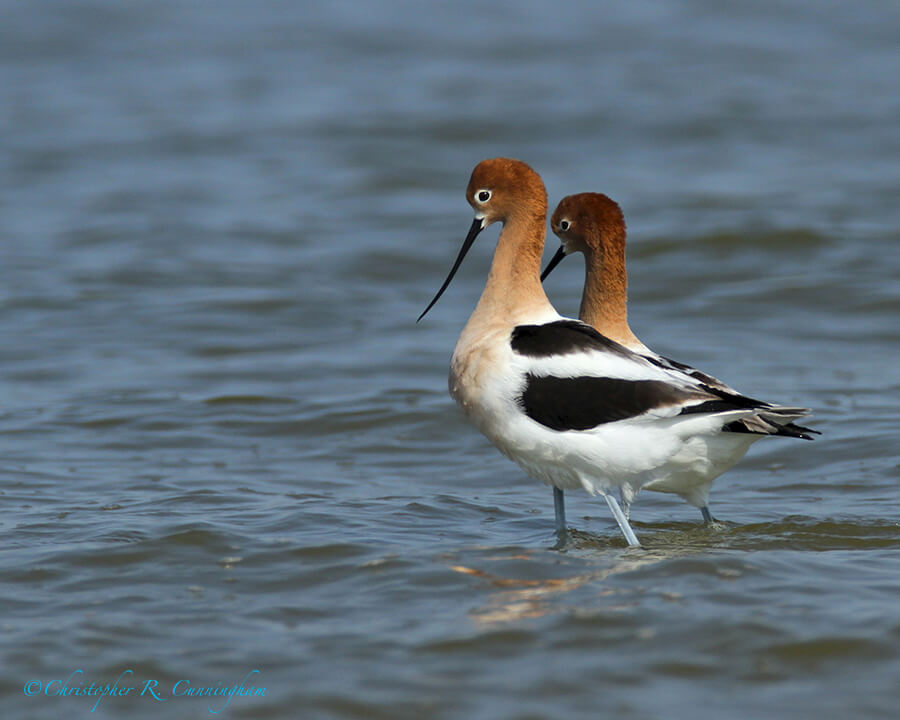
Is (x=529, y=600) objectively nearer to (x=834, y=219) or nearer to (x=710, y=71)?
(x=834, y=219)

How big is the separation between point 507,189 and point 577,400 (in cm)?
133

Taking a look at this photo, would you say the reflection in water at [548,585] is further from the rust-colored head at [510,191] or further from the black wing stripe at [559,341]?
the rust-colored head at [510,191]

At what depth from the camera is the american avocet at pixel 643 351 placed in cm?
610

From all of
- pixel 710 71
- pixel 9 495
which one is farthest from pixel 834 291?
pixel 710 71

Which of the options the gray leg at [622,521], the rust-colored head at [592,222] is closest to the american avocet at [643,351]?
the rust-colored head at [592,222]

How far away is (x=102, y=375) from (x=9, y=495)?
2.76 m

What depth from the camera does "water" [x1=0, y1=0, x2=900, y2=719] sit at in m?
4.84

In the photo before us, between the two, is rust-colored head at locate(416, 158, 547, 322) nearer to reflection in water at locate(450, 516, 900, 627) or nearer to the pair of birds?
the pair of birds

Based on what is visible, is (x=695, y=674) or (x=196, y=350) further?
(x=196, y=350)

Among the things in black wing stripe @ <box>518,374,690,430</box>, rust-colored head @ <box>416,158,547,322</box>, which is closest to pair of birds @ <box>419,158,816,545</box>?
black wing stripe @ <box>518,374,690,430</box>

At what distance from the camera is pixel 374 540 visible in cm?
635

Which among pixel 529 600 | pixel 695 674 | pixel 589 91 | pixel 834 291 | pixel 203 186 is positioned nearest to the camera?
pixel 695 674

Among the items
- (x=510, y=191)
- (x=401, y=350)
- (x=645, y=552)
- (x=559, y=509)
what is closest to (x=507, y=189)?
(x=510, y=191)

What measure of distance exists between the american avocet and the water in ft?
1.39
